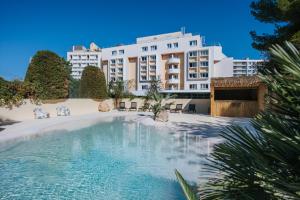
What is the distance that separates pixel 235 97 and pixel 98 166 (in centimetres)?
1793

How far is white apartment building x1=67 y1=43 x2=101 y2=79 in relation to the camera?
92.1 metres

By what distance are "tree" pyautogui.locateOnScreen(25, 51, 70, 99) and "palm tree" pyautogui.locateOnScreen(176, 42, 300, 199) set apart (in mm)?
19372

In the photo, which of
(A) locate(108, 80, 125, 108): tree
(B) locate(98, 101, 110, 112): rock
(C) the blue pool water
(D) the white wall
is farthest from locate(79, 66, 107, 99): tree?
(D) the white wall

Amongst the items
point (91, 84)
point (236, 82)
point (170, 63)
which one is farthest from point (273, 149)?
point (170, 63)

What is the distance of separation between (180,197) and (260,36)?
11831 millimetres

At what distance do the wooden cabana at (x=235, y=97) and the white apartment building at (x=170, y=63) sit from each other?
93.9 ft

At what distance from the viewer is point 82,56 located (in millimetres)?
93500

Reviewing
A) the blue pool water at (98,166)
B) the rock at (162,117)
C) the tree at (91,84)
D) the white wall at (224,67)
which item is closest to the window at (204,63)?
the white wall at (224,67)

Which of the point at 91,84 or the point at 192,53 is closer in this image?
the point at 91,84

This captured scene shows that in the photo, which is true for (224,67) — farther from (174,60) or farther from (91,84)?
(91,84)

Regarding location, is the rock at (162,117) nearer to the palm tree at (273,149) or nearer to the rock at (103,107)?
the rock at (103,107)

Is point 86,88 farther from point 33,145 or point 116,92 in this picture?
point 33,145

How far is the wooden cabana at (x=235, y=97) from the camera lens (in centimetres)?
1958

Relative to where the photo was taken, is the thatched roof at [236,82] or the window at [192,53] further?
the window at [192,53]
